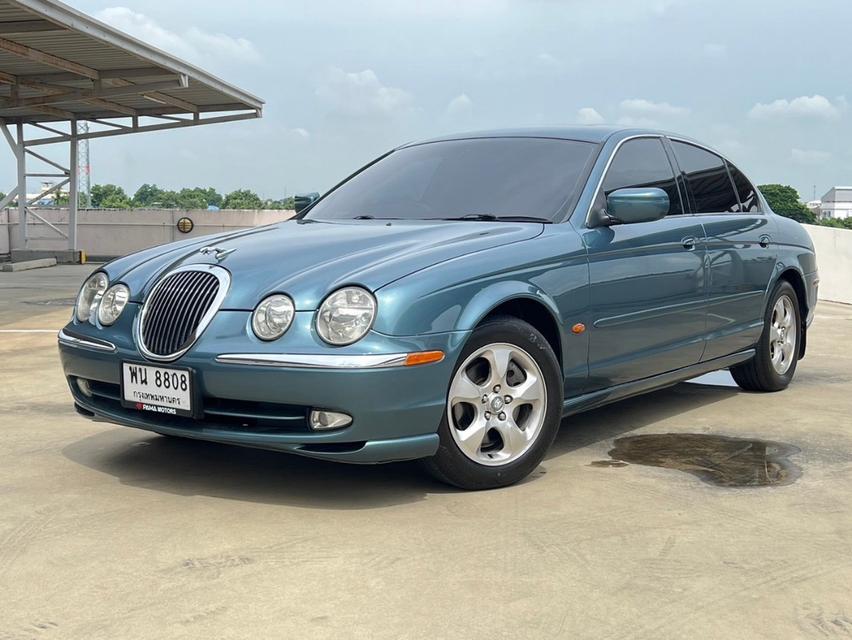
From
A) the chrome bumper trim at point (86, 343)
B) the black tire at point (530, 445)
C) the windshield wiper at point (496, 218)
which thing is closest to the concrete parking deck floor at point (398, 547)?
the black tire at point (530, 445)

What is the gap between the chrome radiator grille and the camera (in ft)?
13.0

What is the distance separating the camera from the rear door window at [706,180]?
227 inches

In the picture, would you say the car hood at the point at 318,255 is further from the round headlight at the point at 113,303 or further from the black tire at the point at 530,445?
the black tire at the point at 530,445

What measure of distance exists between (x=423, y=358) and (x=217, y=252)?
1.05m

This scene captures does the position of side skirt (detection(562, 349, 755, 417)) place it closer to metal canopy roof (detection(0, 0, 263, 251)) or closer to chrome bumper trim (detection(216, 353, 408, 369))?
chrome bumper trim (detection(216, 353, 408, 369))

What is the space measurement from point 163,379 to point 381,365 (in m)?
0.86

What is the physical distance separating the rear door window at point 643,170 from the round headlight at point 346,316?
158 centimetres

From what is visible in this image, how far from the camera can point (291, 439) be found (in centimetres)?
382

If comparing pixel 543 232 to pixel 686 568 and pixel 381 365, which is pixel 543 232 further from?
pixel 686 568

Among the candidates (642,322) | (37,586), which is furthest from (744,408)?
(37,586)

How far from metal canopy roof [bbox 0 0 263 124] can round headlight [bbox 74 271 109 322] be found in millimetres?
9123

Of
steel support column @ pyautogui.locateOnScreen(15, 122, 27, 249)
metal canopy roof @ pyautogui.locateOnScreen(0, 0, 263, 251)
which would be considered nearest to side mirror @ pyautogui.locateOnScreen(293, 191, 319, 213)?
metal canopy roof @ pyautogui.locateOnScreen(0, 0, 263, 251)

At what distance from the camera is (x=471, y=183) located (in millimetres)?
5059

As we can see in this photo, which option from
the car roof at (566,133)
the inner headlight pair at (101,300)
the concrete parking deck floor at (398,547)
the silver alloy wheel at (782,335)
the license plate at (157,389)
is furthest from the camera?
the silver alloy wheel at (782,335)
